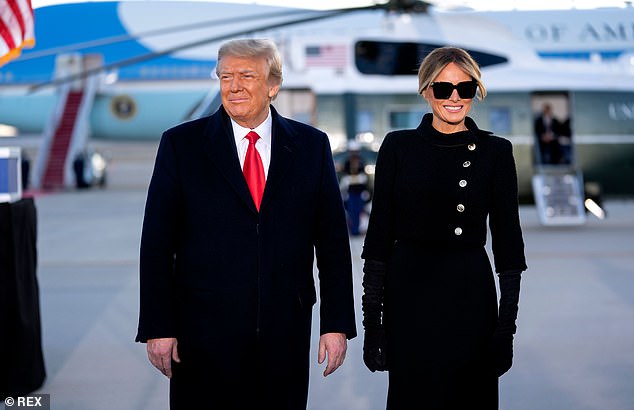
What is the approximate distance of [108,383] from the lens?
5090mm

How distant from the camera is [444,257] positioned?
288 cm

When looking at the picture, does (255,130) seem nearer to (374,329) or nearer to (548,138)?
(374,329)

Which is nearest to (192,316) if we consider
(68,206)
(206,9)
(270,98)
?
(270,98)

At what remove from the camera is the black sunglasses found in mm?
2820

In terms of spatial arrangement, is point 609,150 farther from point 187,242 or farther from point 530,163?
point 187,242

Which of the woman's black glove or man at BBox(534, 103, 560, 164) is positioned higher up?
man at BBox(534, 103, 560, 164)

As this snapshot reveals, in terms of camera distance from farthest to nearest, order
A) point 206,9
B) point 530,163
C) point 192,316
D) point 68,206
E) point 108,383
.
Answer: point 206,9
point 68,206
point 530,163
point 108,383
point 192,316

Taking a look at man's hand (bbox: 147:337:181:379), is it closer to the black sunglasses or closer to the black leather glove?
the black leather glove

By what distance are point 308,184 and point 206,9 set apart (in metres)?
31.5

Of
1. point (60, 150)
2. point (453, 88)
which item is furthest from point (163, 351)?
point (60, 150)

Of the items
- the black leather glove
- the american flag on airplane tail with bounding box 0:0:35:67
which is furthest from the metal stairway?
the black leather glove

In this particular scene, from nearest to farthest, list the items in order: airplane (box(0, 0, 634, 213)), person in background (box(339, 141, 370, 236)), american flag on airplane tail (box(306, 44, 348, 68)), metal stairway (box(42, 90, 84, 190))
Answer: person in background (box(339, 141, 370, 236)) → airplane (box(0, 0, 634, 213)) → american flag on airplane tail (box(306, 44, 348, 68)) → metal stairway (box(42, 90, 84, 190))

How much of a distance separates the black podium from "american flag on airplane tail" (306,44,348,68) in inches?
331

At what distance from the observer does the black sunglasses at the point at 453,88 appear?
2.82 meters
